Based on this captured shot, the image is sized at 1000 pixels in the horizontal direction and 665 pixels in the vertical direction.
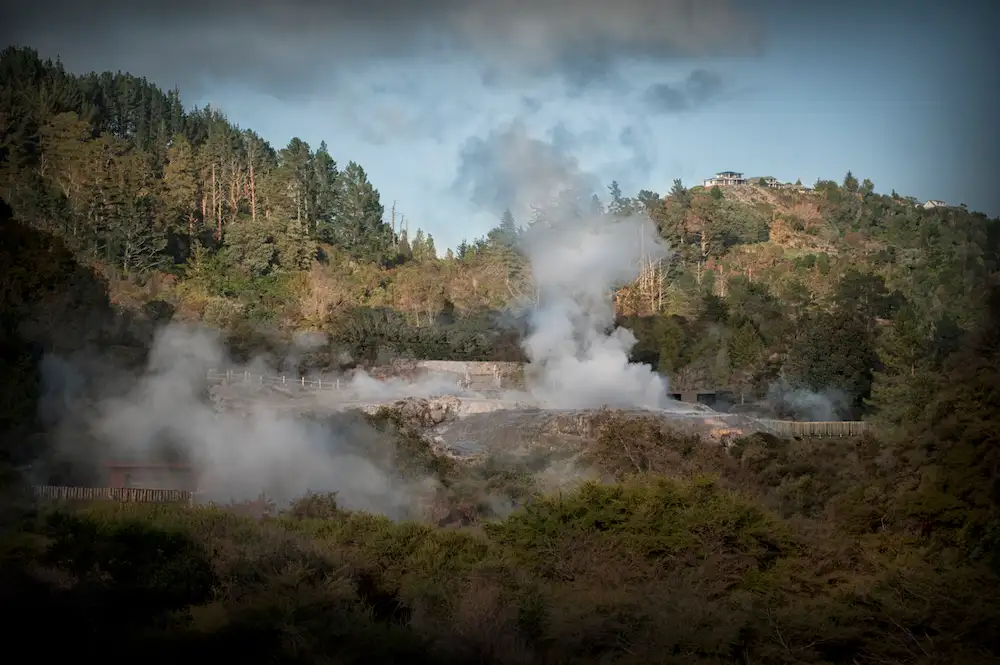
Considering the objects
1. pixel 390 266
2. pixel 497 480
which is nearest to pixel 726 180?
pixel 390 266

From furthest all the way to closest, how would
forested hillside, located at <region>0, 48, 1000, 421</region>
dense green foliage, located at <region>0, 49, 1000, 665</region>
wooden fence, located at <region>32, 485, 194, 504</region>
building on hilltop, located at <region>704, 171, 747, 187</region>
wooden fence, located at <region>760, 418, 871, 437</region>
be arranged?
building on hilltop, located at <region>704, 171, 747, 187</region> → forested hillside, located at <region>0, 48, 1000, 421</region> → wooden fence, located at <region>760, 418, 871, 437</region> → wooden fence, located at <region>32, 485, 194, 504</region> → dense green foliage, located at <region>0, 49, 1000, 665</region>

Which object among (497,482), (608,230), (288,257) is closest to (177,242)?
(288,257)

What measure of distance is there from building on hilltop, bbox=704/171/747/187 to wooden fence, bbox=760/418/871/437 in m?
92.2

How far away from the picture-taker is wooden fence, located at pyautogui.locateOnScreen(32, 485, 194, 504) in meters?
25.6

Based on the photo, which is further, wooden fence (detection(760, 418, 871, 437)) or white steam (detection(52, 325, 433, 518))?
wooden fence (detection(760, 418, 871, 437))

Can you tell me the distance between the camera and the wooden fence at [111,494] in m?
25.6

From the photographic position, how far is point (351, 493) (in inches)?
1061

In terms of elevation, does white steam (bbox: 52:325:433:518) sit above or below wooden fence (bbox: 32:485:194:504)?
above

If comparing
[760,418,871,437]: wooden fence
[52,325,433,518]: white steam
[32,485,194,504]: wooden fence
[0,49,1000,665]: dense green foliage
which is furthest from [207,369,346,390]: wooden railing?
[760,418,871,437]: wooden fence

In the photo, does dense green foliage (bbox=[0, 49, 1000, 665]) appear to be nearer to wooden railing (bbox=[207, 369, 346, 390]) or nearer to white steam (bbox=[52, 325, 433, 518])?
white steam (bbox=[52, 325, 433, 518])

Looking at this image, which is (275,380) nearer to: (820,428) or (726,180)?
(820,428)

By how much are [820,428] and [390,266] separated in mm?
39164

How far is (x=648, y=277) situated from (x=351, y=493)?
49146 millimetres

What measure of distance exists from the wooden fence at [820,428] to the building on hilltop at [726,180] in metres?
92.2
